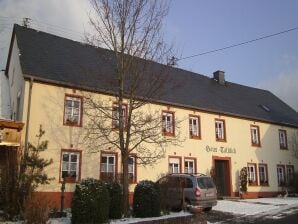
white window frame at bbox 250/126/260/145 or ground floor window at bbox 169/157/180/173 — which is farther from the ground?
white window frame at bbox 250/126/260/145

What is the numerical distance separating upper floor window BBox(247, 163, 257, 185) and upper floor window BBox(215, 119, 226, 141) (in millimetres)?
3340

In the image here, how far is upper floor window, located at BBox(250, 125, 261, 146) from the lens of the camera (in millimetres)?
29641

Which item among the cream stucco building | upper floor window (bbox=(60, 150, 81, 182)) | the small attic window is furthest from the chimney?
upper floor window (bbox=(60, 150, 81, 182))

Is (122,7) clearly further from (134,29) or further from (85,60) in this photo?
(85,60)

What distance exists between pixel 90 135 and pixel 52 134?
214 cm

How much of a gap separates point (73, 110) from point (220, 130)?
38.5ft

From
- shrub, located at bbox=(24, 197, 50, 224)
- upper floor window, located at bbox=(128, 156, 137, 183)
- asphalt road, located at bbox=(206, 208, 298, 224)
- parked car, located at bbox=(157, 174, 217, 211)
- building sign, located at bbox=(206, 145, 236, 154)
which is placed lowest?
asphalt road, located at bbox=(206, 208, 298, 224)

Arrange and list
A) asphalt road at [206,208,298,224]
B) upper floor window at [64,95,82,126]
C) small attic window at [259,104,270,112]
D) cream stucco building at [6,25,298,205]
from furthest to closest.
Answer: small attic window at [259,104,270,112], upper floor window at [64,95,82,126], cream stucco building at [6,25,298,205], asphalt road at [206,208,298,224]

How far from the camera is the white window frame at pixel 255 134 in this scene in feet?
97.3

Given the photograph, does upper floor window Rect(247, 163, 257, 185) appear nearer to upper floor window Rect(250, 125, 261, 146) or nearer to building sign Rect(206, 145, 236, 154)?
upper floor window Rect(250, 125, 261, 146)

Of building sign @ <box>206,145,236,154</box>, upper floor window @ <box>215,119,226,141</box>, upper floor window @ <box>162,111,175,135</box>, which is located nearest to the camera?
upper floor window @ <box>162,111,175,135</box>

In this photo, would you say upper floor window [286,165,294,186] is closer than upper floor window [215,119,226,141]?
No

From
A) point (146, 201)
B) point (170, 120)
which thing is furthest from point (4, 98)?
point (146, 201)

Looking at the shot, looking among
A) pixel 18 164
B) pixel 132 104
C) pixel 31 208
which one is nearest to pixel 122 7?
pixel 132 104
